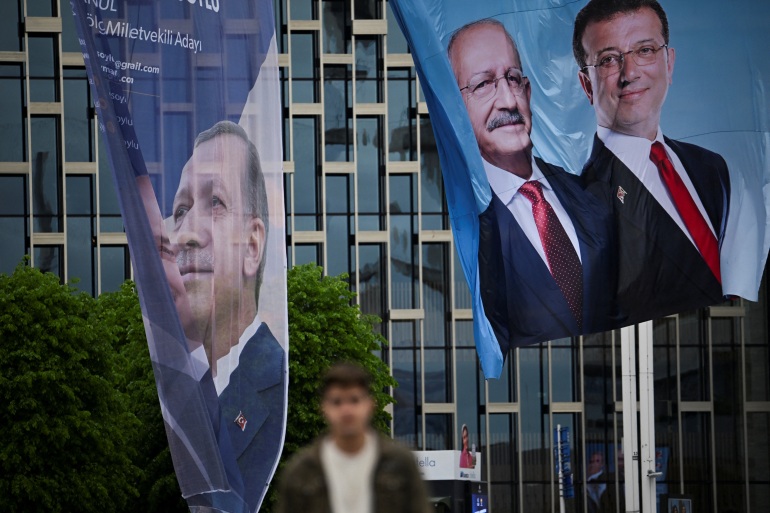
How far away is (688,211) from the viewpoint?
21562 mm

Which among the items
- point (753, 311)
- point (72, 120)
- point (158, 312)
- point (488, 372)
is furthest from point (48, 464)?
point (753, 311)

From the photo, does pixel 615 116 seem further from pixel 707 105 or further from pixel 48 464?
pixel 48 464

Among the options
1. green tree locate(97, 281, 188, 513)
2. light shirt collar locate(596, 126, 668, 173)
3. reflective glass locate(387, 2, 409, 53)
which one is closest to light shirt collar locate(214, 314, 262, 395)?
light shirt collar locate(596, 126, 668, 173)

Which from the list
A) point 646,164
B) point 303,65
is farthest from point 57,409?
point 303,65

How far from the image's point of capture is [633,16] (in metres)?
21.8

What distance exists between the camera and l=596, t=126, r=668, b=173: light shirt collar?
2158 cm

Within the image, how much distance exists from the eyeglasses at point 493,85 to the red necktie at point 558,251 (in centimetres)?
132

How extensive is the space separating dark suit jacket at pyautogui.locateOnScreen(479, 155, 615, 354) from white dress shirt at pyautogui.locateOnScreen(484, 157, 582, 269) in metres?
0.06

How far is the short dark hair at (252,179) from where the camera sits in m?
17.7

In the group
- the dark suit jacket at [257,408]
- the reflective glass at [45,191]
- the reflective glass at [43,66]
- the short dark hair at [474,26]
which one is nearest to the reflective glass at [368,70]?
the reflective glass at [43,66]

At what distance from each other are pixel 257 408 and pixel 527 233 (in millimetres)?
5326

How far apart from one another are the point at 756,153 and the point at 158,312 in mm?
9071

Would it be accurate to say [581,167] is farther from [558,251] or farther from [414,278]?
[414,278]

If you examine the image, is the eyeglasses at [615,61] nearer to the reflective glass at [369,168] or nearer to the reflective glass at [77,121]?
the reflective glass at [369,168]
